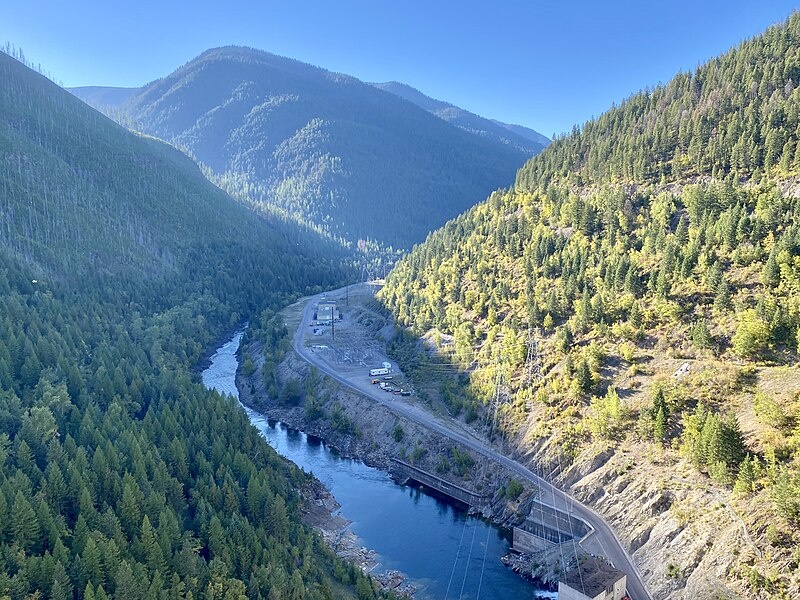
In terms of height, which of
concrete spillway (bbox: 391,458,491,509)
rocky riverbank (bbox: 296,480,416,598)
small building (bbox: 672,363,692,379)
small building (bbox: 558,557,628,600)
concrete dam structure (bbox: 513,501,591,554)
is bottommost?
rocky riverbank (bbox: 296,480,416,598)

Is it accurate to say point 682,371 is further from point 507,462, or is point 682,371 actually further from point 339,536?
point 339,536

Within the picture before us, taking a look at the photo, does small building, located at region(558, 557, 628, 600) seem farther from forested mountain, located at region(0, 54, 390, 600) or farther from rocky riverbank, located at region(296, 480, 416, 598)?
forested mountain, located at region(0, 54, 390, 600)

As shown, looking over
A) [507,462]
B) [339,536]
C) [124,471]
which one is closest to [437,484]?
[507,462]

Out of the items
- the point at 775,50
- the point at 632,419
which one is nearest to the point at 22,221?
the point at 632,419

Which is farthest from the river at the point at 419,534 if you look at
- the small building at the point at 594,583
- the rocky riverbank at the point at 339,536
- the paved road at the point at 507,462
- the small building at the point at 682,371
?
the small building at the point at 682,371

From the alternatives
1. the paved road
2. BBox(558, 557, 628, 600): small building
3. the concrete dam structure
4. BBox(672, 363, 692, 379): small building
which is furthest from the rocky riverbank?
A: BBox(672, 363, 692, 379): small building

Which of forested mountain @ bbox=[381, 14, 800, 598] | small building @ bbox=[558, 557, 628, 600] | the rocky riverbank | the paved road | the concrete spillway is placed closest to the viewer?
small building @ bbox=[558, 557, 628, 600]

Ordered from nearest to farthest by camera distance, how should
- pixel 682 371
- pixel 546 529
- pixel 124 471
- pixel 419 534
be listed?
pixel 124 471, pixel 546 529, pixel 682 371, pixel 419 534
